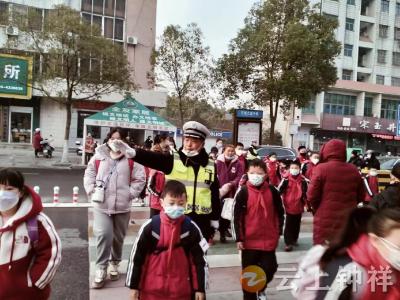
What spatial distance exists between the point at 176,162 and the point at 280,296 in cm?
232

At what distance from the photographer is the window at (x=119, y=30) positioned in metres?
32.6

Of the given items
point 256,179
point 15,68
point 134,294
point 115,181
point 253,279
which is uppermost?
point 15,68

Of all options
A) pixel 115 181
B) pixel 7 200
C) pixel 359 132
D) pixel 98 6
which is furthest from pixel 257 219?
pixel 359 132

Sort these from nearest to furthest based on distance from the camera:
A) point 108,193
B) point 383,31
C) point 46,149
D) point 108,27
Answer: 1. point 108,193
2. point 46,149
3. point 108,27
4. point 383,31

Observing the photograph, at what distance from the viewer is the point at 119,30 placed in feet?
107

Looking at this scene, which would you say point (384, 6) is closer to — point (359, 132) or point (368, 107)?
point (368, 107)

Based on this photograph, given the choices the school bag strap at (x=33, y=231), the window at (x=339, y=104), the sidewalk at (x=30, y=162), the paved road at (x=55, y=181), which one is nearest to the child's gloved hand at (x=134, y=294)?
the school bag strap at (x=33, y=231)

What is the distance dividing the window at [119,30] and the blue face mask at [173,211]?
31.2 meters

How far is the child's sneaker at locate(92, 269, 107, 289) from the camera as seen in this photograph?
497 cm

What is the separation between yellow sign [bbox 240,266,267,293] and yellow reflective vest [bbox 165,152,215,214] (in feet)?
3.70

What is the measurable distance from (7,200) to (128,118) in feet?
56.0

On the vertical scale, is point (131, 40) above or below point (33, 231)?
above

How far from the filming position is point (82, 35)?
1936 centimetres

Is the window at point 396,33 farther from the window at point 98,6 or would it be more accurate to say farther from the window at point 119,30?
the window at point 98,6
